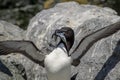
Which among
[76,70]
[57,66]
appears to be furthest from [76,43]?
[57,66]

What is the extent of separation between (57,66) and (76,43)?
158 cm

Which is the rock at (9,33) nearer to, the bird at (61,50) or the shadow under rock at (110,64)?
the bird at (61,50)

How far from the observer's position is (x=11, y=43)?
11023 millimetres

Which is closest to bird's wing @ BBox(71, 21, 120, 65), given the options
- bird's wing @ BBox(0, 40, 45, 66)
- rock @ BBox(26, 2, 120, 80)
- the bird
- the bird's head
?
the bird

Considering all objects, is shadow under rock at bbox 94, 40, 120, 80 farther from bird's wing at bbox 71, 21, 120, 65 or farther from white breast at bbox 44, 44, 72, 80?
white breast at bbox 44, 44, 72, 80

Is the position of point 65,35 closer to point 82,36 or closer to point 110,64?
point 110,64

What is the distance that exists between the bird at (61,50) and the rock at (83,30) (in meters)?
0.23

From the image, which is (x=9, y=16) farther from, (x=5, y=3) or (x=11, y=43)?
(x=11, y=43)

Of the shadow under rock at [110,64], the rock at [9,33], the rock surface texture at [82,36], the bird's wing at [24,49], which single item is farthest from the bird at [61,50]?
the rock at [9,33]

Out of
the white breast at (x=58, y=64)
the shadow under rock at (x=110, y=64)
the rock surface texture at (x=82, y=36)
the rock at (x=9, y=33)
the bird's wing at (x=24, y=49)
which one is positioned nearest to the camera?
the white breast at (x=58, y=64)

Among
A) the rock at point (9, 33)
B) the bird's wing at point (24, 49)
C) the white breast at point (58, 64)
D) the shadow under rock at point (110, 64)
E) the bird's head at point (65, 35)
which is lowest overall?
the rock at point (9, 33)

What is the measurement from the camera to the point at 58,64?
33.2ft

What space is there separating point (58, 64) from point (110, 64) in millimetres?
1027

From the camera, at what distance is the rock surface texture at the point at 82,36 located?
1073cm
